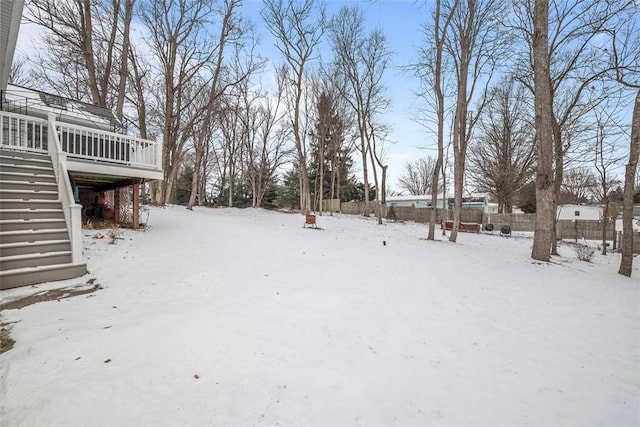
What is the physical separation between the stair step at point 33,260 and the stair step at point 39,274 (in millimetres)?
92

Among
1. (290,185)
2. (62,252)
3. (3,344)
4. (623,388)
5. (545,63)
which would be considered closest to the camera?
(623,388)

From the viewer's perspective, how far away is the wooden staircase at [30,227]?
4.36 metres

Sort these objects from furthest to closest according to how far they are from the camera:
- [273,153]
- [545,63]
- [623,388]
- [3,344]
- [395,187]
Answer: [395,187], [273,153], [545,63], [3,344], [623,388]

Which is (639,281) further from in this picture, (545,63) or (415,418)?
(415,418)

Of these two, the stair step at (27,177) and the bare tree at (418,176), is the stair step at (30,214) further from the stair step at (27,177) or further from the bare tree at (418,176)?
the bare tree at (418,176)

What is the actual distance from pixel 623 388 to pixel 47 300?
645 centimetres

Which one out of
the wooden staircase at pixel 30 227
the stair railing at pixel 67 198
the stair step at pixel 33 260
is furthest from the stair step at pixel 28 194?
the stair step at pixel 33 260

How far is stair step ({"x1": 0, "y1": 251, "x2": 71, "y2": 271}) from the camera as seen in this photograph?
4.24 m

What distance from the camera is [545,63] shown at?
8.12 meters

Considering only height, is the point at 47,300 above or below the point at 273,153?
below

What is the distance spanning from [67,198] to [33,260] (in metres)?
1.39

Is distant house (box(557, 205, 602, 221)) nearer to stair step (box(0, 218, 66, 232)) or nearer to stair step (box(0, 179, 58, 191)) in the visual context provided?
stair step (box(0, 218, 66, 232))

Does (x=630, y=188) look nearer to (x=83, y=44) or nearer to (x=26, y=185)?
(x=26, y=185)

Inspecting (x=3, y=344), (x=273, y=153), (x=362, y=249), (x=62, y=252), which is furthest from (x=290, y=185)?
(x=3, y=344)
